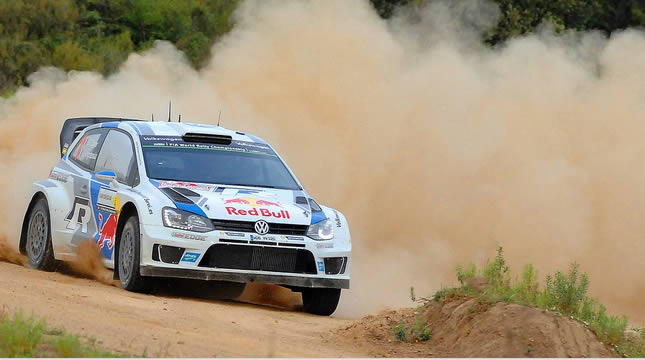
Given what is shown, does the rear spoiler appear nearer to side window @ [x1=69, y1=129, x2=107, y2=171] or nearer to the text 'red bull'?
side window @ [x1=69, y1=129, x2=107, y2=171]

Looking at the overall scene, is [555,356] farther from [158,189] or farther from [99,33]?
[99,33]

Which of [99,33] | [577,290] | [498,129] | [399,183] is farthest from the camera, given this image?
[99,33]

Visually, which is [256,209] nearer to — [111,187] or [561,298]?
[111,187]

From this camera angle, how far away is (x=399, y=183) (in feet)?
62.5

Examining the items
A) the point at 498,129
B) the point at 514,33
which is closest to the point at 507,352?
the point at 498,129

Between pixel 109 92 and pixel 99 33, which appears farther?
pixel 99 33

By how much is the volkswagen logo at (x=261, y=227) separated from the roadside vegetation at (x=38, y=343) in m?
3.44

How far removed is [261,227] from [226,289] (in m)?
1.48

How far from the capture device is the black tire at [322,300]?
1303 centimetres

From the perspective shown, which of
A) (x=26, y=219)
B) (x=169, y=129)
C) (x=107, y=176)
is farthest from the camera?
(x=26, y=219)

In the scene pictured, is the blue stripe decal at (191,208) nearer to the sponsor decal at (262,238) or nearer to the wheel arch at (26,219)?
the sponsor decal at (262,238)

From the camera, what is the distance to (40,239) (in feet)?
47.9

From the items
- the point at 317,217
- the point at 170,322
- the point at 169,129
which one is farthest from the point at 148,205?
the point at 170,322

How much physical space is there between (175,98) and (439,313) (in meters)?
11.2
